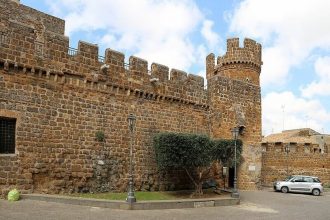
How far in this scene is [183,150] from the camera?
17.3 metres

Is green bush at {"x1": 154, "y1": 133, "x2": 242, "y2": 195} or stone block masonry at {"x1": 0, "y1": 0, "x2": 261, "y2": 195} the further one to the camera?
green bush at {"x1": 154, "y1": 133, "x2": 242, "y2": 195}

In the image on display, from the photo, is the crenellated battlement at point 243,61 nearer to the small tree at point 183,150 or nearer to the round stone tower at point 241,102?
the round stone tower at point 241,102

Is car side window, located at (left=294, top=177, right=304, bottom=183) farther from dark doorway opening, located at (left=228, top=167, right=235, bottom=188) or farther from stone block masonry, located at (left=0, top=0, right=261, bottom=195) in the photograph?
stone block masonry, located at (left=0, top=0, right=261, bottom=195)

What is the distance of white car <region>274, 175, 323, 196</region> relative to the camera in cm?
2530

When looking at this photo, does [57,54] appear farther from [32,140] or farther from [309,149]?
[309,149]

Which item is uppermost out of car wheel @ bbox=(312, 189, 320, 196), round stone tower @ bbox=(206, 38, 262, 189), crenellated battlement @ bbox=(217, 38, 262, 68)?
crenellated battlement @ bbox=(217, 38, 262, 68)

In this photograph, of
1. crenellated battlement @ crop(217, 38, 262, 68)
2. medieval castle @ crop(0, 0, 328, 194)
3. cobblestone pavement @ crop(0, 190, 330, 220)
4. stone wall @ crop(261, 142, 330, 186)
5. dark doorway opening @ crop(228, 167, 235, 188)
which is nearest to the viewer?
cobblestone pavement @ crop(0, 190, 330, 220)

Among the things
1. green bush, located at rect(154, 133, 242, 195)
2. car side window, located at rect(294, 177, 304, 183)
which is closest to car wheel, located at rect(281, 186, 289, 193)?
car side window, located at rect(294, 177, 304, 183)

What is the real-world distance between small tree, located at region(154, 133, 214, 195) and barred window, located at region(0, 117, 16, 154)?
6218 millimetres

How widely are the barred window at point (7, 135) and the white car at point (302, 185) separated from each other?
17.8 m

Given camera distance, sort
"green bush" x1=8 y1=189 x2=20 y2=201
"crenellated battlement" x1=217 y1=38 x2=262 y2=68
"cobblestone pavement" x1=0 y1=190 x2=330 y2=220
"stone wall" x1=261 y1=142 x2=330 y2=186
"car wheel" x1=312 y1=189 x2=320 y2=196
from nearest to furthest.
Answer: "cobblestone pavement" x1=0 y1=190 x2=330 y2=220 < "green bush" x1=8 y1=189 x2=20 y2=201 < "car wheel" x1=312 y1=189 x2=320 y2=196 < "crenellated battlement" x1=217 y1=38 x2=262 y2=68 < "stone wall" x1=261 y1=142 x2=330 y2=186

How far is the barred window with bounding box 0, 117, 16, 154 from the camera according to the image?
14125 mm

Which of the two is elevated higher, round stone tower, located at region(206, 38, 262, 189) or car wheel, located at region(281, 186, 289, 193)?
round stone tower, located at region(206, 38, 262, 189)

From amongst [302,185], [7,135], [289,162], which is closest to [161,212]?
[7,135]
